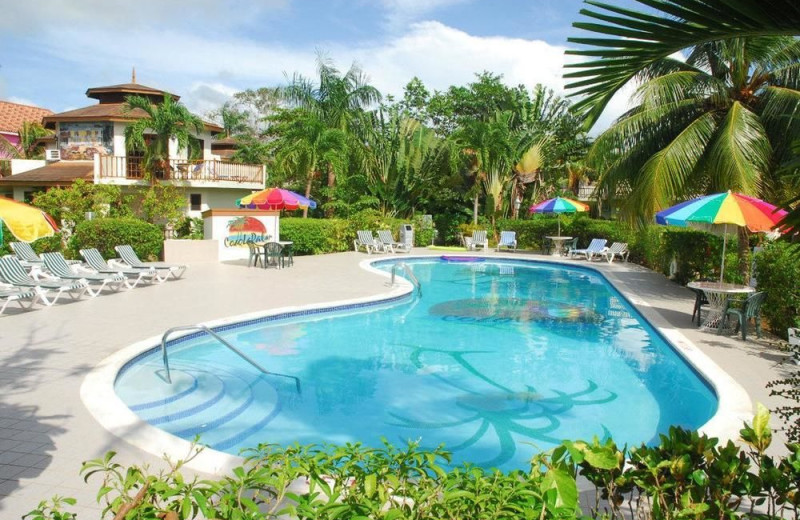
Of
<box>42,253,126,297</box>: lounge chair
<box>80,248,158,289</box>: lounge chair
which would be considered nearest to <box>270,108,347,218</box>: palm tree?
<box>80,248,158,289</box>: lounge chair

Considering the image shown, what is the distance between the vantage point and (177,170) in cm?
2867

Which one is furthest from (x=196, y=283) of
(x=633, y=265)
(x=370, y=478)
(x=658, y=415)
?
(x=633, y=265)

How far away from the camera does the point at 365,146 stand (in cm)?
2981

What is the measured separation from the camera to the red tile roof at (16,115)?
45969mm

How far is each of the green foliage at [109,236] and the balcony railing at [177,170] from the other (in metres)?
8.89

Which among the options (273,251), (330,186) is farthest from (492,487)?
Answer: (330,186)

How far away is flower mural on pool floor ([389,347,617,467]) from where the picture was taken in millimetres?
7082

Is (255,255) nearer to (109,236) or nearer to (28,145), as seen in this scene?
(109,236)

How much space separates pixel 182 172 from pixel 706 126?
2299 centimetres

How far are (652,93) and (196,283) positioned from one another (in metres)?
12.5

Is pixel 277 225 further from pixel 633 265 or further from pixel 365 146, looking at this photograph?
pixel 633 265

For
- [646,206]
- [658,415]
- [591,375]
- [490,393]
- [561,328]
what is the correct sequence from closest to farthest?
1. [658,415]
2. [490,393]
3. [591,375]
4. [561,328]
5. [646,206]

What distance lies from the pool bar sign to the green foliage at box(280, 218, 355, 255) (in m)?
1.78

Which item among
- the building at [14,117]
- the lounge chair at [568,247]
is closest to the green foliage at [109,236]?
the lounge chair at [568,247]
